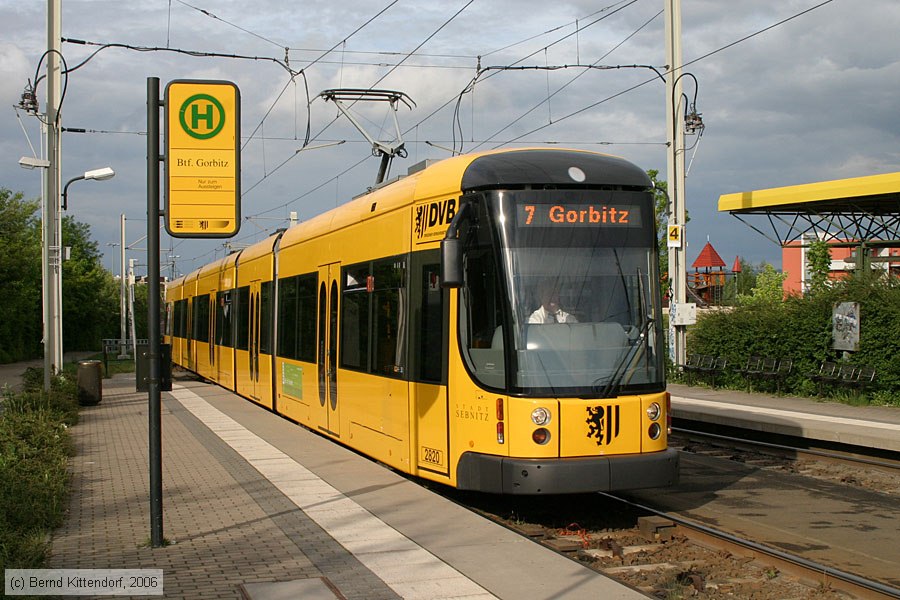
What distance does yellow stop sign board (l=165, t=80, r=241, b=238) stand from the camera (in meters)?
8.52

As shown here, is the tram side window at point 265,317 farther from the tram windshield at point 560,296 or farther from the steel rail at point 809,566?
the steel rail at point 809,566

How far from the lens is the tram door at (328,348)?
46.3 ft

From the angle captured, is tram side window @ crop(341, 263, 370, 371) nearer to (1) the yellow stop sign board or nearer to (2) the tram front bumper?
(2) the tram front bumper

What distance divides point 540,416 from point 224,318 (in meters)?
18.0

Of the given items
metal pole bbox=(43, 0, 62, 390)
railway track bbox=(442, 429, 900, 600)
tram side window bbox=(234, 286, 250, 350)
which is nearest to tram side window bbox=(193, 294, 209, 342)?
tram side window bbox=(234, 286, 250, 350)

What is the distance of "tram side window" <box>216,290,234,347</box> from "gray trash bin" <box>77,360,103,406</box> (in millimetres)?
3240

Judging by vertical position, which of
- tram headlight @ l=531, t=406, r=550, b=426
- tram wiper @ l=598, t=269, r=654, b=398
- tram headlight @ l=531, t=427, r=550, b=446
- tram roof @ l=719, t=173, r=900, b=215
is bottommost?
tram headlight @ l=531, t=427, r=550, b=446

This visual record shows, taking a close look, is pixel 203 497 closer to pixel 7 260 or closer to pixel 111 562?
pixel 111 562

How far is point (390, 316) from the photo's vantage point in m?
11.5

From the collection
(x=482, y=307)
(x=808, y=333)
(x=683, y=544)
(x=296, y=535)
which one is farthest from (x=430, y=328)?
(x=808, y=333)

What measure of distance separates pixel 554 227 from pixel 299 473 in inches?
183

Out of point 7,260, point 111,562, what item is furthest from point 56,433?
point 7,260

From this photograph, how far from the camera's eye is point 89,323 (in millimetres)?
72938

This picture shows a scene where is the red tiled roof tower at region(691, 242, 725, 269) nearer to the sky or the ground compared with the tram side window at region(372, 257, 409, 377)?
nearer to the sky
